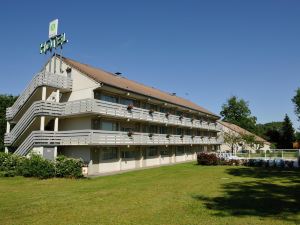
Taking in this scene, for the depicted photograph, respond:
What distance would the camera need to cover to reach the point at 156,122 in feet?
131

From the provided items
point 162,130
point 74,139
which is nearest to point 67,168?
point 74,139

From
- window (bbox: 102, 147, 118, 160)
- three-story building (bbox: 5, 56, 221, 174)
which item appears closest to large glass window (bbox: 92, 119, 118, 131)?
three-story building (bbox: 5, 56, 221, 174)

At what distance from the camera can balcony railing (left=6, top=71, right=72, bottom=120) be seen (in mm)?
29742

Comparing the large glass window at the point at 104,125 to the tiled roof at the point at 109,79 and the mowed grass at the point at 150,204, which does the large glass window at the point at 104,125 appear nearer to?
the tiled roof at the point at 109,79

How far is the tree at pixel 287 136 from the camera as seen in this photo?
290 ft

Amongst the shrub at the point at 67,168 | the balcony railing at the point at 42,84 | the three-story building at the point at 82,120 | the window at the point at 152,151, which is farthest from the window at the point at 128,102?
the shrub at the point at 67,168

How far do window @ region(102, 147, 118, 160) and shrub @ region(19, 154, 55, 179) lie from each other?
7.31 meters

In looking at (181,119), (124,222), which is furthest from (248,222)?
(181,119)

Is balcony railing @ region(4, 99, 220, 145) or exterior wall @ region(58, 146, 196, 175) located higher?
balcony railing @ region(4, 99, 220, 145)

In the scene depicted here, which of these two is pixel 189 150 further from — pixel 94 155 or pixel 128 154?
pixel 94 155

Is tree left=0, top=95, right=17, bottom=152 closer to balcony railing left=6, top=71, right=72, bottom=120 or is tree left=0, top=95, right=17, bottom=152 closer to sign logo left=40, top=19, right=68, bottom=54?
balcony railing left=6, top=71, right=72, bottom=120

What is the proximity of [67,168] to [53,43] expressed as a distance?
16518mm

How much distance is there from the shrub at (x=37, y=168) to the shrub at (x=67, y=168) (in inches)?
19.7

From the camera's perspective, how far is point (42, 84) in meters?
29.5
